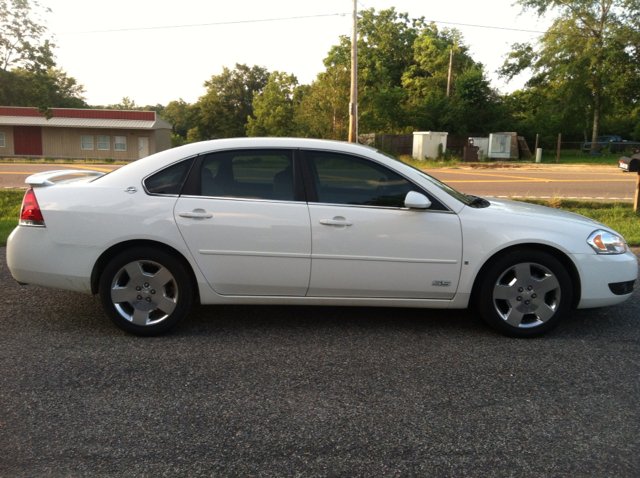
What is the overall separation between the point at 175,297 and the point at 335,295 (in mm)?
1216

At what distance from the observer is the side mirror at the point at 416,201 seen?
437 cm

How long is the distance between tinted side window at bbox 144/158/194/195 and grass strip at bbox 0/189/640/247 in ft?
15.0

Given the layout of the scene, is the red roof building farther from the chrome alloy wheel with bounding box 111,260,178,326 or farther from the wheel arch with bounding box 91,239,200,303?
the chrome alloy wheel with bounding box 111,260,178,326

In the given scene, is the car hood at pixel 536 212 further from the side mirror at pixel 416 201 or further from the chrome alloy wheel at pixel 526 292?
the side mirror at pixel 416 201

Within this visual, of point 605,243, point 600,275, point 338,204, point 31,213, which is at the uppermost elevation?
point 338,204

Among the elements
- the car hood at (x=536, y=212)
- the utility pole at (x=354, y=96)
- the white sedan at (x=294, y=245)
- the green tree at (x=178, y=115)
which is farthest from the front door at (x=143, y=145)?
the green tree at (x=178, y=115)

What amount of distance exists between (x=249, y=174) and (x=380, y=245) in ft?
3.79

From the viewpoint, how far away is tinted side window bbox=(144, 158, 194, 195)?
4.52 meters

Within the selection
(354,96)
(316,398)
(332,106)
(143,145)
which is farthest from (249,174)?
(143,145)

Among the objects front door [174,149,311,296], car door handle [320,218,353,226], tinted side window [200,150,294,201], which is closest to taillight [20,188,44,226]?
front door [174,149,311,296]

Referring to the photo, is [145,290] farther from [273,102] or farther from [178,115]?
A: [178,115]

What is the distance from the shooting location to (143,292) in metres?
4.48

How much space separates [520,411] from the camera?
3352mm

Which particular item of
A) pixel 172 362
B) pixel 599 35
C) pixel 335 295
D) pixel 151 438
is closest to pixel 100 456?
pixel 151 438
